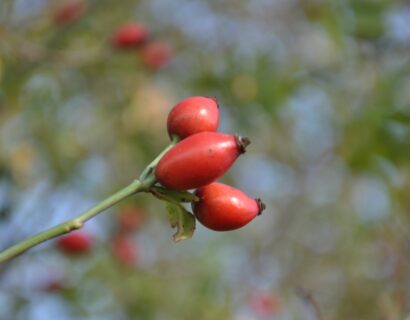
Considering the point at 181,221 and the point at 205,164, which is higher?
the point at 205,164

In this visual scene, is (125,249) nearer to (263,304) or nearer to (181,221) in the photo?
(263,304)

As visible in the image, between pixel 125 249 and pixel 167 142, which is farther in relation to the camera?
pixel 167 142

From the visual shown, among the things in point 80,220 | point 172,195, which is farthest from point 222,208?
point 80,220

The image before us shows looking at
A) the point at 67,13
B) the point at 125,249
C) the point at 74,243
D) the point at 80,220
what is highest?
the point at 80,220

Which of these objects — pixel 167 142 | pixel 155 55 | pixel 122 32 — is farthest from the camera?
pixel 167 142

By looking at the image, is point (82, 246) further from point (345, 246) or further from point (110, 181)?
point (345, 246)

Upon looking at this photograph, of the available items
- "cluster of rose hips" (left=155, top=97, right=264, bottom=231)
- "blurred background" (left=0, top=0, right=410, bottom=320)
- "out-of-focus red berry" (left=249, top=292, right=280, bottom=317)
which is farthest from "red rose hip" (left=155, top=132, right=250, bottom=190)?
"out-of-focus red berry" (left=249, top=292, right=280, bottom=317)

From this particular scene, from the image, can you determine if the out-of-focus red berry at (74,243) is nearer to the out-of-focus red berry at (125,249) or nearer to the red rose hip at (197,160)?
the out-of-focus red berry at (125,249)
